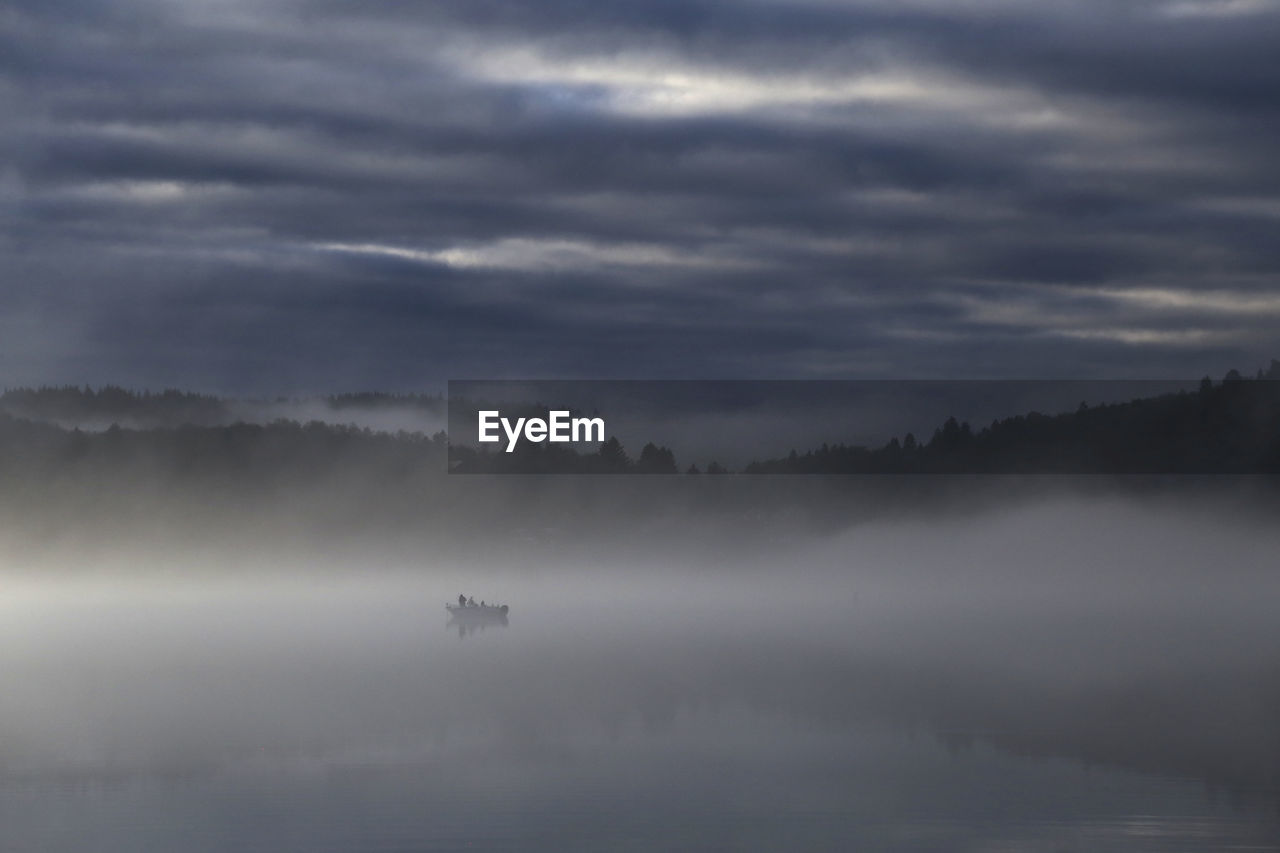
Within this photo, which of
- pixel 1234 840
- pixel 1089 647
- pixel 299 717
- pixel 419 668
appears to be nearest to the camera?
pixel 1234 840

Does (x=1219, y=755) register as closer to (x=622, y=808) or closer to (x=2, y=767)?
(x=622, y=808)

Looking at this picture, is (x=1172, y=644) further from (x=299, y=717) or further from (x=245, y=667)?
(x=299, y=717)

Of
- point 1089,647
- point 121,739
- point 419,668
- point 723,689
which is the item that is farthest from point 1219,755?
point 1089,647

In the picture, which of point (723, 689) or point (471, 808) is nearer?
point (471, 808)

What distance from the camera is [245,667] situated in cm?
14038

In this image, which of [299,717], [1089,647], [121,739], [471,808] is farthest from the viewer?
[1089,647]

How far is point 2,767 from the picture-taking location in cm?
6912

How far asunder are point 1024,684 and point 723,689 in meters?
22.0

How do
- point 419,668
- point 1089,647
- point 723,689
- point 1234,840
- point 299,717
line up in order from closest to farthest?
point 1234,840, point 299,717, point 723,689, point 419,668, point 1089,647

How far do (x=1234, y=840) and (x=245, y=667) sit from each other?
101 meters

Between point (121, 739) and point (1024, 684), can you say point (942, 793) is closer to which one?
point (121, 739)

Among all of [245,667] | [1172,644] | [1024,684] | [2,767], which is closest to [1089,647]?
[1172,644]

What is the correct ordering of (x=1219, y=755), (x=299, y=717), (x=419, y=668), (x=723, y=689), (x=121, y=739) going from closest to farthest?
1. (x=1219, y=755)
2. (x=121, y=739)
3. (x=299, y=717)
4. (x=723, y=689)
5. (x=419, y=668)

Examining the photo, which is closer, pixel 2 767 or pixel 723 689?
pixel 2 767
